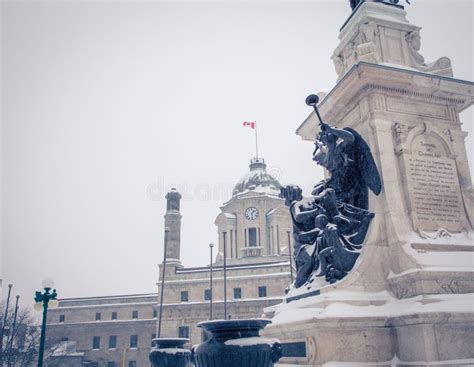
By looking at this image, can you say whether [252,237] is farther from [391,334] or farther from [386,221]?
[391,334]

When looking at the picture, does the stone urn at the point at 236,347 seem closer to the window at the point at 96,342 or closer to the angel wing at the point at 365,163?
the angel wing at the point at 365,163

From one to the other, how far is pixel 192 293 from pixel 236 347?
36592mm

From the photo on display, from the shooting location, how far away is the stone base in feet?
16.8

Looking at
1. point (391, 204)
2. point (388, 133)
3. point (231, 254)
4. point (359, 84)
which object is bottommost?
point (391, 204)

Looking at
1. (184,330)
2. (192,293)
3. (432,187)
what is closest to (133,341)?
(184,330)

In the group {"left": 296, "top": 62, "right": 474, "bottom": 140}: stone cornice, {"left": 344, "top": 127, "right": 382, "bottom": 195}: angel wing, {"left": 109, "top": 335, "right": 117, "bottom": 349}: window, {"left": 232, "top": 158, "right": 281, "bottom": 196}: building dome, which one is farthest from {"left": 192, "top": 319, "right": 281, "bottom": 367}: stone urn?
{"left": 109, "top": 335, "right": 117, "bottom": 349}: window

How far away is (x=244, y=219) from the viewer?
154ft

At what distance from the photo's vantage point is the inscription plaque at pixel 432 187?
21.7 feet

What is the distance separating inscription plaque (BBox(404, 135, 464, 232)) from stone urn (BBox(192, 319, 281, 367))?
11.9 feet

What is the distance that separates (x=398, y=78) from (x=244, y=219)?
1588 inches

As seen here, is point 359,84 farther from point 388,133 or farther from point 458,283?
point 458,283

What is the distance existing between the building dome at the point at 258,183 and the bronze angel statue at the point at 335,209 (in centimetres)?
4062

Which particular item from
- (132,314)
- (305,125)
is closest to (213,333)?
(305,125)

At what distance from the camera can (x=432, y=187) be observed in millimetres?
6809
